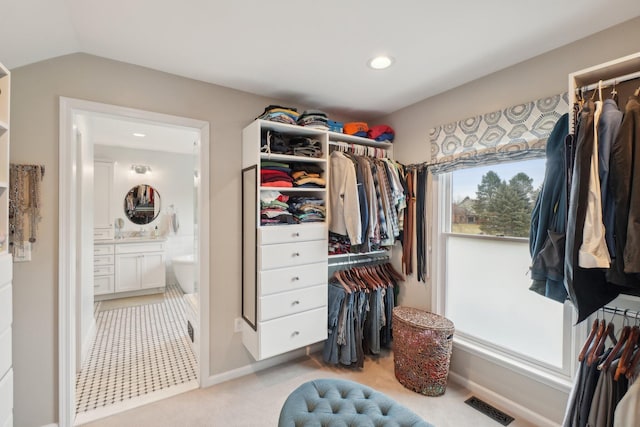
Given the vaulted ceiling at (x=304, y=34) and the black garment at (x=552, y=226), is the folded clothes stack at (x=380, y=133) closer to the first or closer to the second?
the vaulted ceiling at (x=304, y=34)

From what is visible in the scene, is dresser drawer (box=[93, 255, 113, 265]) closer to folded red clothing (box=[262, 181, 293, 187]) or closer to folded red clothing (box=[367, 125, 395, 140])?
folded red clothing (box=[262, 181, 293, 187])

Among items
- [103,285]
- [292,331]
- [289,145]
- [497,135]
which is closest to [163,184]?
[103,285]

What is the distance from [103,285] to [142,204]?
1.42 metres

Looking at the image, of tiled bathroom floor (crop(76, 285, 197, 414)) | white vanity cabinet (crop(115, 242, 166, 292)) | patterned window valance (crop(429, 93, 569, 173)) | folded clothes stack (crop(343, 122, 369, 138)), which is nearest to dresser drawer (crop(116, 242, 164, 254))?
white vanity cabinet (crop(115, 242, 166, 292))

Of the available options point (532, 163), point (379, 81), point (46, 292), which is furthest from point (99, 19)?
point (532, 163)

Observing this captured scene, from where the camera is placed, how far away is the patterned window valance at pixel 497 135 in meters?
1.74

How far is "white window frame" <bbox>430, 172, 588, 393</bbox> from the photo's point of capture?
1.68 metres

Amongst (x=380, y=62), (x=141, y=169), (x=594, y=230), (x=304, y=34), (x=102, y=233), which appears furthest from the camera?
(x=141, y=169)

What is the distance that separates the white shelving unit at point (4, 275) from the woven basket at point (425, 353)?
7.46ft

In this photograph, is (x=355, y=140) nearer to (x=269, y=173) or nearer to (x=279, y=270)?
(x=269, y=173)

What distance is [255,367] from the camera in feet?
7.90

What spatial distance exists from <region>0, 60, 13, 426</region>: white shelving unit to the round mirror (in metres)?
3.83

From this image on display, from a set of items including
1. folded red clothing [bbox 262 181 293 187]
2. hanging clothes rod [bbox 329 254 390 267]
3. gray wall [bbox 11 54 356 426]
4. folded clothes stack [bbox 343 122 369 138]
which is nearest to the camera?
gray wall [bbox 11 54 356 426]

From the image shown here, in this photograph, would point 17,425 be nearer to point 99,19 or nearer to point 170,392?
point 170,392
